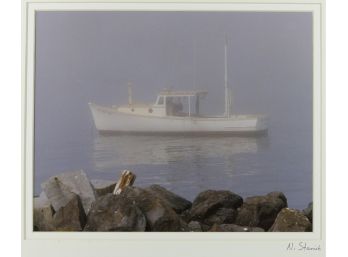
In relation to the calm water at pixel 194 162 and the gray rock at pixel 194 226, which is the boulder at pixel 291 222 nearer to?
the calm water at pixel 194 162

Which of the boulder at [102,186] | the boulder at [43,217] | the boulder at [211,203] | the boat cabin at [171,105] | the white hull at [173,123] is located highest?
the boat cabin at [171,105]

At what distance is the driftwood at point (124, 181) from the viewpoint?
1915mm

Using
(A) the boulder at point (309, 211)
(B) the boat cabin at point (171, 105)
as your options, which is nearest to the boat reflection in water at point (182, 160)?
(B) the boat cabin at point (171, 105)

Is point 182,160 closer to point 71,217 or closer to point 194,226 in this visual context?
point 194,226

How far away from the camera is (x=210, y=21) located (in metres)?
1.94

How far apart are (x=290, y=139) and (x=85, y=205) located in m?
0.86

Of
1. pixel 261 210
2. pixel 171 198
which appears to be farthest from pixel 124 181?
pixel 261 210

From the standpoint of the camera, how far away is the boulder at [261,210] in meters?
1.92

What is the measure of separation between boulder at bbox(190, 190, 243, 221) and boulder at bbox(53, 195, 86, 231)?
44cm

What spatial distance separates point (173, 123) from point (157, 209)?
0.35m

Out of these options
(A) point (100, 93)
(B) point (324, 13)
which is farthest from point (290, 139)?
(A) point (100, 93)
